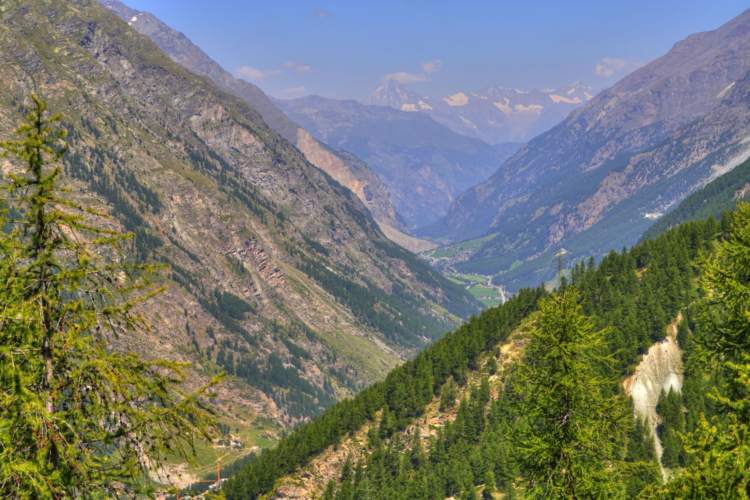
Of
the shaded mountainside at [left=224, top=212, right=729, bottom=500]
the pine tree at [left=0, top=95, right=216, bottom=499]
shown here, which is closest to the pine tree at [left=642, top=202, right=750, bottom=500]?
the pine tree at [left=0, top=95, right=216, bottom=499]

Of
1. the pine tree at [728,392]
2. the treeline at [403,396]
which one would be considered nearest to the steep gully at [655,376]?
the treeline at [403,396]

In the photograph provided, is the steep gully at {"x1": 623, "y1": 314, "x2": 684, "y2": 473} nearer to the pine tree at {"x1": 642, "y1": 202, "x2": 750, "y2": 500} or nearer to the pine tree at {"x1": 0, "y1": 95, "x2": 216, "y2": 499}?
the pine tree at {"x1": 642, "y1": 202, "x2": 750, "y2": 500}

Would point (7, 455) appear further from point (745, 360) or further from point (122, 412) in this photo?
point (745, 360)

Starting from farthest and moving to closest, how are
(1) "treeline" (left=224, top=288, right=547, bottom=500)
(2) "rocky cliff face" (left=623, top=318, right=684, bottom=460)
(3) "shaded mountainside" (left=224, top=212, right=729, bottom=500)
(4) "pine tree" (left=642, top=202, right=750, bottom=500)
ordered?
(1) "treeline" (left=224, top=288, right=547, bottom=500) < (2) "rocky cliff face" (left=623, top=318, right=684, bottom=460) < (3) "shaded mountainside" (left=224, top=212, right=729, bottom=500) < (4) "pine tree" (left=642, top=202, right=750, bottom=500)

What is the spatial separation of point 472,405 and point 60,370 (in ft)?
362

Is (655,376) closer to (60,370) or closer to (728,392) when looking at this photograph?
(728,392)

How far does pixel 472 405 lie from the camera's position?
118m

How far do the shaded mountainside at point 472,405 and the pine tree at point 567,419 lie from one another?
61.3m

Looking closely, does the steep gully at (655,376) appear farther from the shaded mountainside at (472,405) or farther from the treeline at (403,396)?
the treeline at (403,396)

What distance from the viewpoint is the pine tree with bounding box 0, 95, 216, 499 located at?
15070 mm

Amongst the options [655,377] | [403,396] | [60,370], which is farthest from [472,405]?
[60,370]

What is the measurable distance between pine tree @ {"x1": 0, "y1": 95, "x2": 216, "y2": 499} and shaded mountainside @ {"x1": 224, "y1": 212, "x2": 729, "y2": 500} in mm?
79611

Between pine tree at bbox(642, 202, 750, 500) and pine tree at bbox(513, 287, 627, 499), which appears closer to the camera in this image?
pine tree at bbox(642, 202, 750, 500)

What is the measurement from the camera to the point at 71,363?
16.5 m
